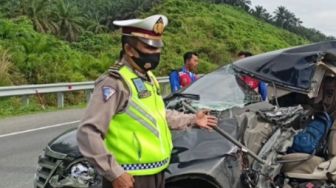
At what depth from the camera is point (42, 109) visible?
1565cm

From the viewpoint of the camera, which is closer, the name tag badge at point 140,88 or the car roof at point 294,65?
the name tag badge at point 140,88

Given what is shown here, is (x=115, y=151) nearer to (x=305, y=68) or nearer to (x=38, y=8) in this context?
(x=305, y=68)

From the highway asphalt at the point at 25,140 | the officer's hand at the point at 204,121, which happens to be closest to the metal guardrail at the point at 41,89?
the highway asphalt at the point at 25,140

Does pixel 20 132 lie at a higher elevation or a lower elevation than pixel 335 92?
lower

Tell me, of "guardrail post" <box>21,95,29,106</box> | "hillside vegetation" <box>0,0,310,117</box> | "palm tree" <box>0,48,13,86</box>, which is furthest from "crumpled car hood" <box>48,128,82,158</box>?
"palm tree" <box>0,48,13,86</box>

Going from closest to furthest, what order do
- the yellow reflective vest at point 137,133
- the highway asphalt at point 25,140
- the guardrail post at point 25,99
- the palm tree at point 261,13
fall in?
the yellow reflective vest at point 137,133
the highway asphalt at point 25,140
the guardrail post at point 25,99
the palm tree at point 261,13

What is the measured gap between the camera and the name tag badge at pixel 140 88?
313 cm

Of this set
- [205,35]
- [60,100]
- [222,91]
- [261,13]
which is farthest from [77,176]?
[261,13]

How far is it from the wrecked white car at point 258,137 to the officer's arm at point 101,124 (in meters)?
0.83

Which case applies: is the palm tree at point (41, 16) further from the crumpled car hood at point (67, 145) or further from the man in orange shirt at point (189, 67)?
the crumpled car hood at point (67, 145)

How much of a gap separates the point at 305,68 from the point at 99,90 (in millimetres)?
1968

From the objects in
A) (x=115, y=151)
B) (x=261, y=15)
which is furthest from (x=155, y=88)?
(x=261, y=15)

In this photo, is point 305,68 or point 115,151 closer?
point 115,151

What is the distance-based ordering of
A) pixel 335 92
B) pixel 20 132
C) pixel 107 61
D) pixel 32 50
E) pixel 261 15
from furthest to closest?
pixel 261 15
pixel 107 61
pixel 32 50
pixel 20 132
pixel 335 92
